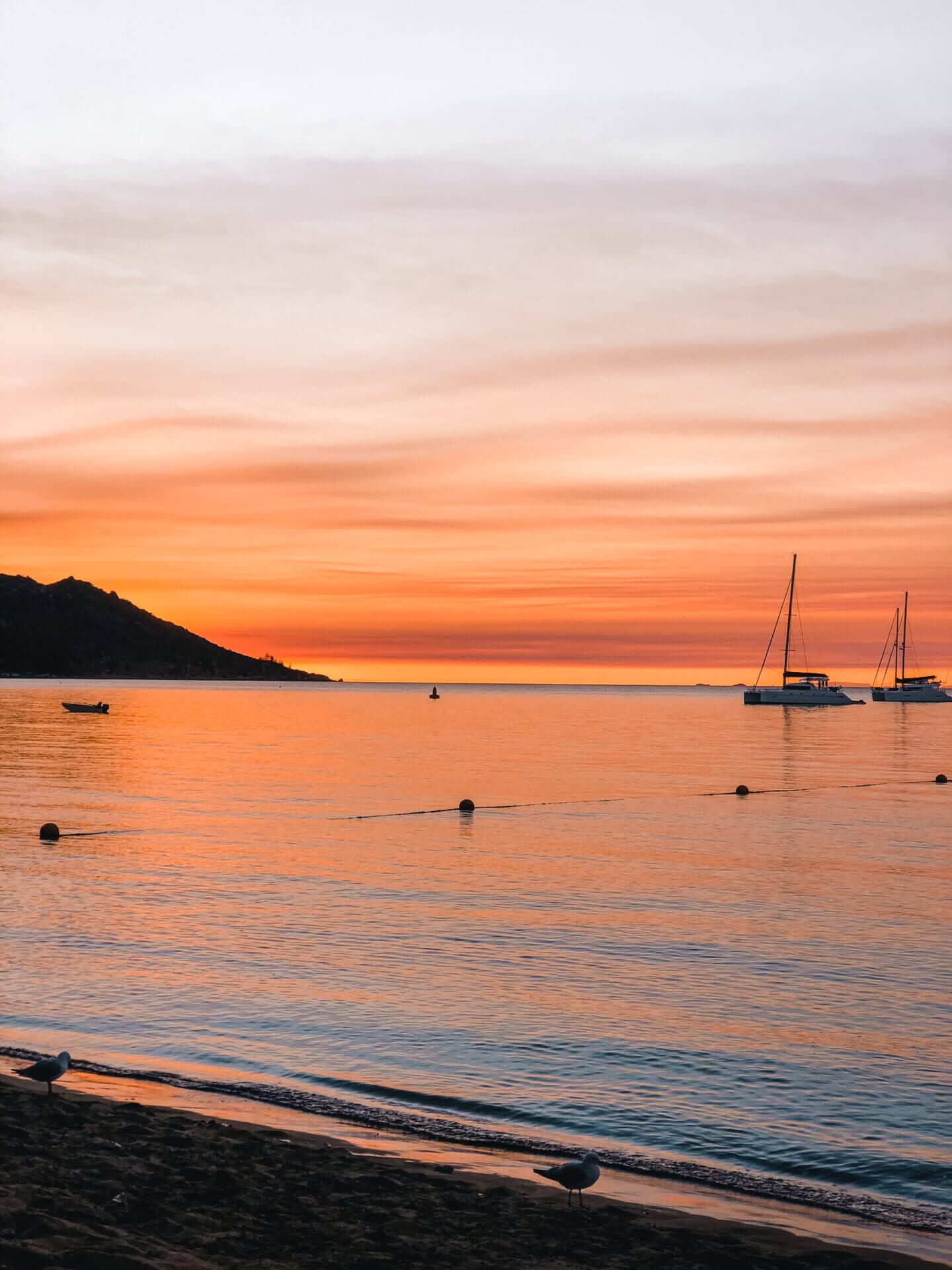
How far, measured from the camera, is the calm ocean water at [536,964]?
1526 cm

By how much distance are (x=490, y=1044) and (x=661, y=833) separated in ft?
95.4

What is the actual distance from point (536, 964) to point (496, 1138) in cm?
907

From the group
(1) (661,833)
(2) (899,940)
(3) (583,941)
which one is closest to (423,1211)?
(3) (583,941)

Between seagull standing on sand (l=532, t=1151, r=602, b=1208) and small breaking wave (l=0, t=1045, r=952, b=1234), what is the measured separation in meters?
1.89

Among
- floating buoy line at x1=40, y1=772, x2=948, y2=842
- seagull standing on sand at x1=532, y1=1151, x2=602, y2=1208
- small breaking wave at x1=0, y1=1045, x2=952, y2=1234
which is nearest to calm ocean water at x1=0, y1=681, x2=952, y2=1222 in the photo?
small breaking wave at x1=0, y1=1045, x2=952, y2=1234

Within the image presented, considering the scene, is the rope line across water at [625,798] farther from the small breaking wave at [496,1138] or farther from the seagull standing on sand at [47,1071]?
the seagull standing on sand at [47,1071]

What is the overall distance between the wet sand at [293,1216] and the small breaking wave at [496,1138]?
1.28 metres

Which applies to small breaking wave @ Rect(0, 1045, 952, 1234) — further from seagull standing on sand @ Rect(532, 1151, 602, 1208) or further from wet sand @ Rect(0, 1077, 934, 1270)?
seagull standing on sand @ Rect(532, 1151, 602, 1208)

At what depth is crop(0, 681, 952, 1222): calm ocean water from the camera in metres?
15.3

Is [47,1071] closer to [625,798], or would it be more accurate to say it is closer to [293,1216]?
[293,1216]

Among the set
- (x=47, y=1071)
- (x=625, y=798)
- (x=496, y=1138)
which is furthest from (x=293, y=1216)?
(x=625, y=798)

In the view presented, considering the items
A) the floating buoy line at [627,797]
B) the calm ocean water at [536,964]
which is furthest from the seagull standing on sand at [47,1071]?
the floating buoy line at [627,797]

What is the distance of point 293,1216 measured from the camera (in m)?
10.6

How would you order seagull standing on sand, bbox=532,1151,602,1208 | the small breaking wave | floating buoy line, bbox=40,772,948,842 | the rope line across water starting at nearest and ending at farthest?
seagull standing on sand, bbox=532,1151,602,1208 < the small breaking wave < floating buoy line, bbox=40,772,948,842 < the rope line across water
